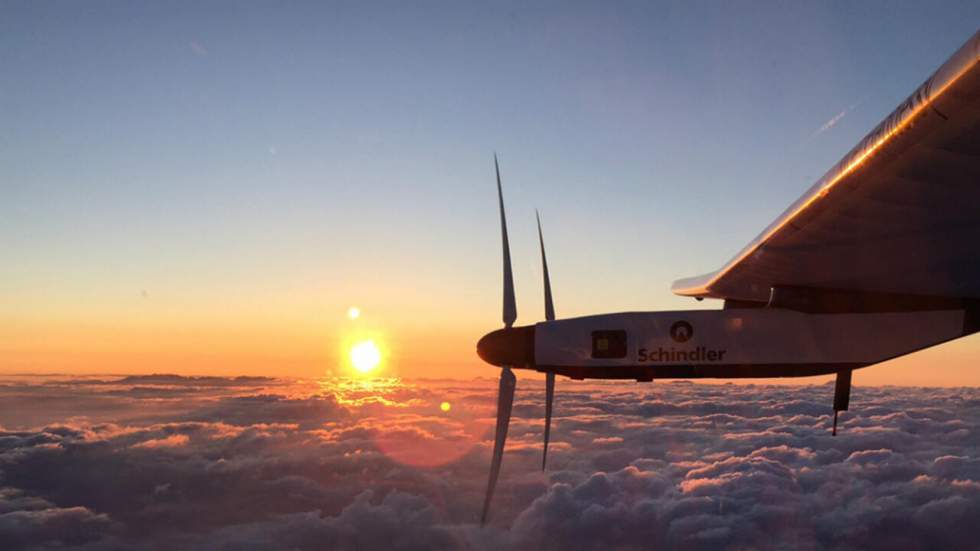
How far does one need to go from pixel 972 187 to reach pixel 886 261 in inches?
183

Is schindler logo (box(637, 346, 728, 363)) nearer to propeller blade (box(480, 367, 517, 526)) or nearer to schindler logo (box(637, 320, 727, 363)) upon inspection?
schindler logo (box(637, 320, 727, 363))

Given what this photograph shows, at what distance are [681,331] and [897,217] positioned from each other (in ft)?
21.1

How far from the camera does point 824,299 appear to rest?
16188 millimetres

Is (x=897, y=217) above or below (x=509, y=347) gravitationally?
above

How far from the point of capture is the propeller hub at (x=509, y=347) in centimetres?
1734

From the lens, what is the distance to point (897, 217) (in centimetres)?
1097

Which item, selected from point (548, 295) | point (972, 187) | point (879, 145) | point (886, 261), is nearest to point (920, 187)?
point (972, 187)

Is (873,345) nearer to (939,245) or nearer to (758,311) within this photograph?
(758,311)

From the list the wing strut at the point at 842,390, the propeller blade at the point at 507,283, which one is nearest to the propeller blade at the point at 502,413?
the propeller blade at the point at 507,283

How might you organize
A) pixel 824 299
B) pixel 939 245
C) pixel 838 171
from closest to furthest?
pixel 838 171, pixel 939 245, pixel 824 299

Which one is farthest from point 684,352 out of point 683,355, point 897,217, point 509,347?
point 897,217

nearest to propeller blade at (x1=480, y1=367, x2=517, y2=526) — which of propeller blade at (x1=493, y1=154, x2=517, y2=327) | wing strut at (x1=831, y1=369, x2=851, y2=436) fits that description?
propeller blade at (x1=493, y1=154, x2=517, y2=327)

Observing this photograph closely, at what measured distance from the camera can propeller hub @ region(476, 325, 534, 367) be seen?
17344mm

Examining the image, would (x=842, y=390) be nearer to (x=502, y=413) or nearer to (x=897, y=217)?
(x=897, y=217)
